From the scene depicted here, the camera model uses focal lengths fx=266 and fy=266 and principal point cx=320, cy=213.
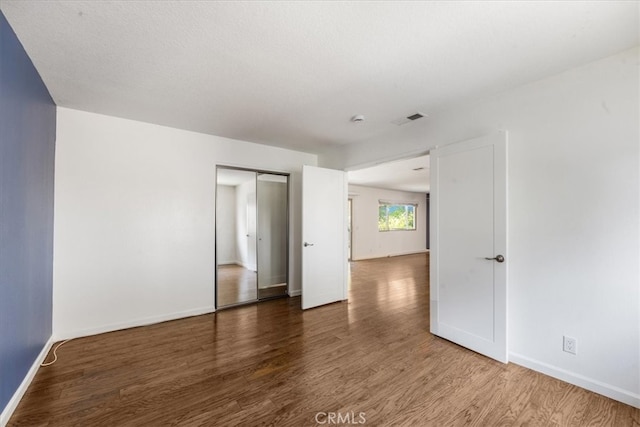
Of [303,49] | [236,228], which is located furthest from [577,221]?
[236,228]

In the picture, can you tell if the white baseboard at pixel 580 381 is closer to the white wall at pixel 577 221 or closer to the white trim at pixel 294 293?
the white wall at pixel 577 221

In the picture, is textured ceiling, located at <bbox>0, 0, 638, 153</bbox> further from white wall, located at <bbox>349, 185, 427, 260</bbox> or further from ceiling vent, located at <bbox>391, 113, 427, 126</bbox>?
white wall, located at <bbox>349, 185, 427, 260</bbox>

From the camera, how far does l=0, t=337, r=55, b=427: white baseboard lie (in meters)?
1.65

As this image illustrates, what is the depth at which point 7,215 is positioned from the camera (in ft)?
5.49

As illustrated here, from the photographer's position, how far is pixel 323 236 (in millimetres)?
3994

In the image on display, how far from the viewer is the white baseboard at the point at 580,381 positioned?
71.7 inches

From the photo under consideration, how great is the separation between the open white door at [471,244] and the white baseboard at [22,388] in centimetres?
342

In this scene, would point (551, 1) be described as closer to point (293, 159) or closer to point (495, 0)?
point (495, 0)

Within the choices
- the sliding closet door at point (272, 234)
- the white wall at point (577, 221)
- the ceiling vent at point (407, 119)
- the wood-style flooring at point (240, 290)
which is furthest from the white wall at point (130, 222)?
the white wall at point (577, 221)

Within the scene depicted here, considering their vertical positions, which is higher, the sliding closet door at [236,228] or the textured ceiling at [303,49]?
the textured ceiling at [303,49]

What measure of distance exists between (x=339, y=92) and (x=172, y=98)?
161cm

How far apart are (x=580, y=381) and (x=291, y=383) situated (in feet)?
7.20

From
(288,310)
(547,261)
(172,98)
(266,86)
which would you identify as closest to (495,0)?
(266,86)

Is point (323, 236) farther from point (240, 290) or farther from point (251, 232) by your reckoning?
point (251, 232)
